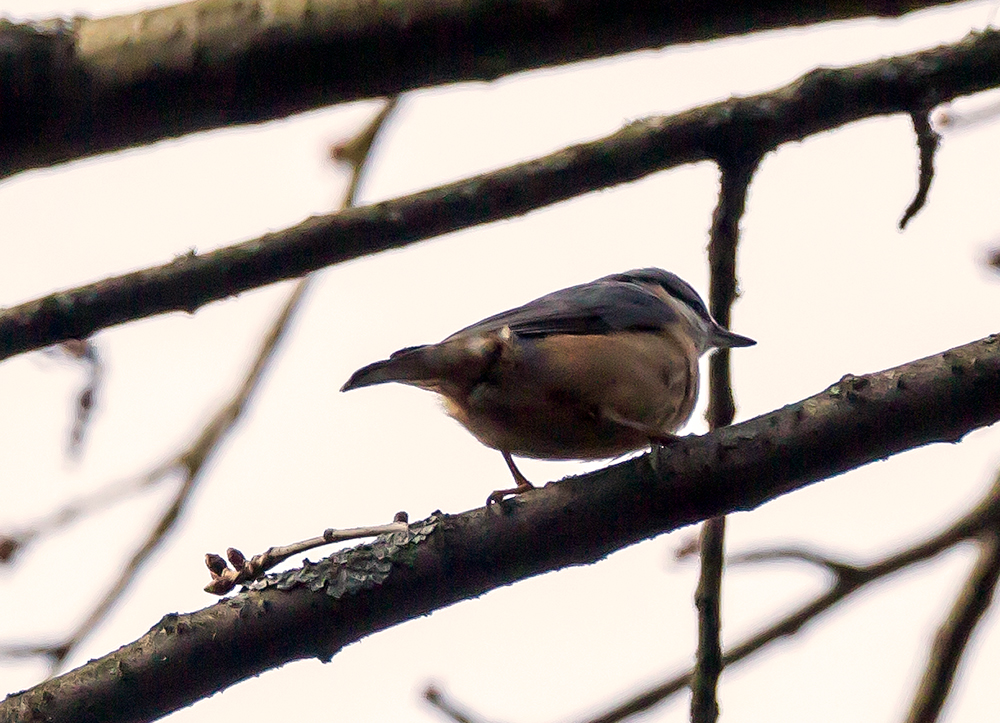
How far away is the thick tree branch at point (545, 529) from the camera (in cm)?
186

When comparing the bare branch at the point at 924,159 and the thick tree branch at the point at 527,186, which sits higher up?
the thick tree branch at the point at 527,186

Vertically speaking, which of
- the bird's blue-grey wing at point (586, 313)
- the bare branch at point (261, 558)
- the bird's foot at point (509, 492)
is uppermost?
the bird's blue-grey wing at point (586, 313)

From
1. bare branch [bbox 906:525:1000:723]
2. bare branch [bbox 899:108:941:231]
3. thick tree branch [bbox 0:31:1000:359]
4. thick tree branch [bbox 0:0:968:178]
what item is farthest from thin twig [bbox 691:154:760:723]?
bare branch [bbox 906:525:1000:723]

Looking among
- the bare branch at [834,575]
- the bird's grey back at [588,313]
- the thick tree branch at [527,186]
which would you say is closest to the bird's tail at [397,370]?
the bird's grey back at [588,313]

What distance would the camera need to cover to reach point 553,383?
283 cm

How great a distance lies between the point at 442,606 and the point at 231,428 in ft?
4.11

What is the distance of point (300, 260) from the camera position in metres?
2.17

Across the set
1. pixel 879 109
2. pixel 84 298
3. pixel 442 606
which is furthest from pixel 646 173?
pixel 84 298

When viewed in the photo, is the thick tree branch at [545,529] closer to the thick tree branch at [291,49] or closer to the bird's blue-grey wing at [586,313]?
the thick tree branch at [291,49]

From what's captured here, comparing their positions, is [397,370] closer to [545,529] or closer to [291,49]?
[545,529]

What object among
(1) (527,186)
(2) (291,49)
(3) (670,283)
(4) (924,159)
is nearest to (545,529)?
(1) (527,186)

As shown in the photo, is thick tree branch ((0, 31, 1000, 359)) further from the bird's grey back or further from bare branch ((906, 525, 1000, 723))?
bare branch ((906, 525, 1000, 723))

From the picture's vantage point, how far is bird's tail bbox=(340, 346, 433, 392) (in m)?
2.39

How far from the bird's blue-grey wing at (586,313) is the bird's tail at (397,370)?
0.70ft
